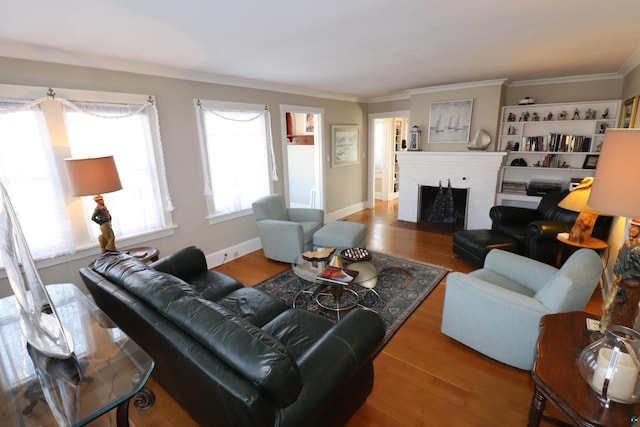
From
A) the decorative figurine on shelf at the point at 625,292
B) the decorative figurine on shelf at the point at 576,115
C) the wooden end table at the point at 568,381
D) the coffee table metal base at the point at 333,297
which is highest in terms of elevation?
the decorative figurine on shelf at the point at 576,115

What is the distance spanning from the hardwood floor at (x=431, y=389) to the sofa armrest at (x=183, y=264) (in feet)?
2.66

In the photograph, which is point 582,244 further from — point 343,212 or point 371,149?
point 371,149

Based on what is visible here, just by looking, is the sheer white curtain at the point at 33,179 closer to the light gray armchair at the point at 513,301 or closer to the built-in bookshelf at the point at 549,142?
the light gray armchair at the point at 513,301

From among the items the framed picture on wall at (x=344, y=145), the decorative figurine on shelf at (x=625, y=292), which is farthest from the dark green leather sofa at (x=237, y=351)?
the framed picture on wall at (x=344, y=145)

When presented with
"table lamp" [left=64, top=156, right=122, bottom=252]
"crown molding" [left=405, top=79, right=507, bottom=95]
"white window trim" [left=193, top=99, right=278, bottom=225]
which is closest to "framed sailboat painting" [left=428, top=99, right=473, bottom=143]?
"crown molding" [left=405, top=79, right=507, bottom=95]

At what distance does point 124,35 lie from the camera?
2.16 meters

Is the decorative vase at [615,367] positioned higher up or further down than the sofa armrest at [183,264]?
higher up

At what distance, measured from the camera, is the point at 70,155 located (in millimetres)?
2668

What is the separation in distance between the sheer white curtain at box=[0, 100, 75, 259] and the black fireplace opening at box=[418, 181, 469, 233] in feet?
16.0

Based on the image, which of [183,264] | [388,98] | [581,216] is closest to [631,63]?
[581,216]

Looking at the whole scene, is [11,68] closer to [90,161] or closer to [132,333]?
[90,161]

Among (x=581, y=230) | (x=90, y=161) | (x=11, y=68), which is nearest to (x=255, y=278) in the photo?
(x=90, y=161)

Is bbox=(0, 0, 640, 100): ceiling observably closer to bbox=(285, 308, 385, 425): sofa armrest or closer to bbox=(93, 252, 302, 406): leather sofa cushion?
bbox=(93, 252, 302, 406): leather sofa cushion

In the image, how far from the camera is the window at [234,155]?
371cm
